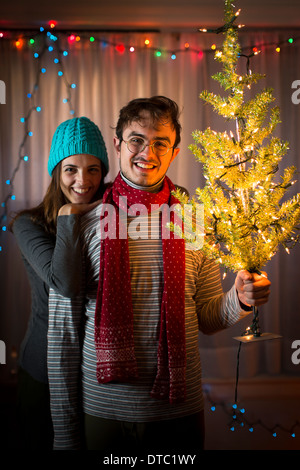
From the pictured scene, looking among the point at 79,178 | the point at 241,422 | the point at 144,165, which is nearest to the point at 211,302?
the point at 144,165

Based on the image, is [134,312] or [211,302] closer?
[134,312]

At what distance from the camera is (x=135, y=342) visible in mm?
1460

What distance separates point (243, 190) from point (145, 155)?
1.15 ft

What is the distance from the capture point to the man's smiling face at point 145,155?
1479 mm

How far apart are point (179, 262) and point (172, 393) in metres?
0.43

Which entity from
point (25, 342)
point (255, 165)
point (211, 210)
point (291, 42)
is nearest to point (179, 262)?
point (211, 210)

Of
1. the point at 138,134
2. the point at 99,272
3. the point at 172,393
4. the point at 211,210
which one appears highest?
the point at 138,134

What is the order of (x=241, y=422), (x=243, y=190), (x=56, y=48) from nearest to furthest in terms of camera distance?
1. (x=243, y=190)
2. (x=241, y=422)
3. (x=56, y=48)

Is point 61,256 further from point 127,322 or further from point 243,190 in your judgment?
point 243,190

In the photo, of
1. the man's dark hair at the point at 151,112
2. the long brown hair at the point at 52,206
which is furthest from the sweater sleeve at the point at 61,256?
the man's dark hair at the point at 151,112
